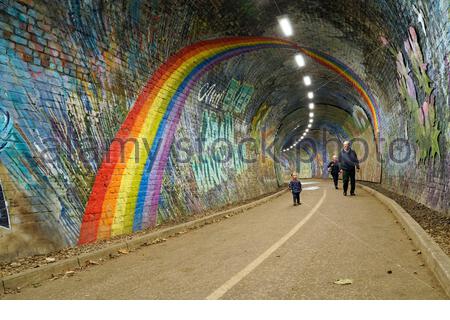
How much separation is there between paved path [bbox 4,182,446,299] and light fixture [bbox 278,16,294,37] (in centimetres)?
789

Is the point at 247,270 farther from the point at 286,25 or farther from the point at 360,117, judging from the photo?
the point at 360,117

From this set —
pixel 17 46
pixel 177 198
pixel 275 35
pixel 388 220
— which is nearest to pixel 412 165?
pixel 388 220

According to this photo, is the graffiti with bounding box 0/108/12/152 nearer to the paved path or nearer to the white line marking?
the paved path

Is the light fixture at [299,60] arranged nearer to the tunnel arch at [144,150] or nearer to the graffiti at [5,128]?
the tunnel arch at [144,150]

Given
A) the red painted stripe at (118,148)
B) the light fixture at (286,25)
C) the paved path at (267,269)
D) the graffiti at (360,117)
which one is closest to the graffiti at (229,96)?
the red painted stripe at (118,148)

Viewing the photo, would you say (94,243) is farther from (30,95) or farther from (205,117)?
(205,117)

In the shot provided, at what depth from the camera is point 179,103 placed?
36.9 feet

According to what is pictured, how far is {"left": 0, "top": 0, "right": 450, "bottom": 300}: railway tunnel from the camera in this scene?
602cm

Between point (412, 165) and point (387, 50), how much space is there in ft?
12.6

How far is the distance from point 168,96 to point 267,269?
7066 mm

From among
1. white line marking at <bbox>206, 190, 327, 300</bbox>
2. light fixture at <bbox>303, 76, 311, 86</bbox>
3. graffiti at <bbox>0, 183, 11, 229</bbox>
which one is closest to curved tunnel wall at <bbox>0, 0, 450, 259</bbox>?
graffiti at <bbox>0, 183, 11, 229</bbox>

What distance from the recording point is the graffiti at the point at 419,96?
29.0 ft

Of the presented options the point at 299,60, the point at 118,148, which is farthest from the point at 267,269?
the point at 299,60

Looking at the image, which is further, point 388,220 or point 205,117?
point 205,117
